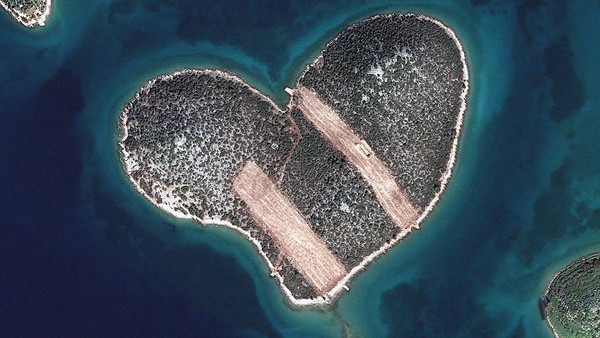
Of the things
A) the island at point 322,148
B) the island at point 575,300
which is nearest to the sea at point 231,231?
the island at point 575,300

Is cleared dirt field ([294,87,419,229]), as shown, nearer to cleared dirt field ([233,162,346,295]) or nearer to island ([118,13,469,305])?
island ([118,13,469,305])

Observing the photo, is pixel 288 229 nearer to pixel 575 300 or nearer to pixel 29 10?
pixel 575 300

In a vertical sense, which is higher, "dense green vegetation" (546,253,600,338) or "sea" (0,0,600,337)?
"sea" (0,0,600,337)

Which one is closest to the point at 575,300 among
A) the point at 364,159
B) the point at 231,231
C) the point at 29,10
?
the point at 364,159

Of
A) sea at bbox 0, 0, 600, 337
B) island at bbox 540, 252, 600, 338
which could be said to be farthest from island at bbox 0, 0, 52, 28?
island at bbox 540, 252, 600, 338

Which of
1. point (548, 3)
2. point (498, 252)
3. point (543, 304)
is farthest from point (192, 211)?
point (548, 3)

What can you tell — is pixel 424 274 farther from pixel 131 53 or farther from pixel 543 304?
pixel 131 53

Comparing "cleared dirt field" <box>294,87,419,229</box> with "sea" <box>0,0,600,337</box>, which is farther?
"sea" <box>0,0,600,337</box>
